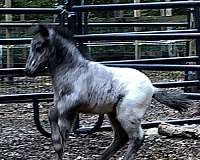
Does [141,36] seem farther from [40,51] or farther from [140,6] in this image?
[40,51]

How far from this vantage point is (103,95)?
3.70 metres

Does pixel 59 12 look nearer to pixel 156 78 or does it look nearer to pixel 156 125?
pixel 156 125

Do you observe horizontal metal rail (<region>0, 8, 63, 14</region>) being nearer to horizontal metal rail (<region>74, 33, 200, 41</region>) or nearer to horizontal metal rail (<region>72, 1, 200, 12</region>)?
horizontal metal rail (<region>72, 1, 200, 12</region>)

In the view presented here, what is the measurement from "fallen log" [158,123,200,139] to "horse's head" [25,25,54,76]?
161cm

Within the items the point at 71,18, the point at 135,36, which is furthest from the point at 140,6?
the point at 71,18

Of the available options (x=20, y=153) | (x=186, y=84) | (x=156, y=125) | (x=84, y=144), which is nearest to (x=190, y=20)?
(x=186, y=84)

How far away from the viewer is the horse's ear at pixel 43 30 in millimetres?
3701

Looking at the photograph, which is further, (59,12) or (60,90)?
(59,12)

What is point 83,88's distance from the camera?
12.1 ft

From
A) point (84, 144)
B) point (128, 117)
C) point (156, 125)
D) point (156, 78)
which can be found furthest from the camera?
point (156, 78)

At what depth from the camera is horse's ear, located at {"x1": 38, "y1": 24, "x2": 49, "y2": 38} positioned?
370cm

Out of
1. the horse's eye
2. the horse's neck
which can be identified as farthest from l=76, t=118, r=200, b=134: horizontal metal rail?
the horse's eye

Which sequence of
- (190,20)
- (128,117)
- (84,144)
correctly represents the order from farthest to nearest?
(190,20)
(84,144)
(128,117)

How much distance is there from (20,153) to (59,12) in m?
1.37
